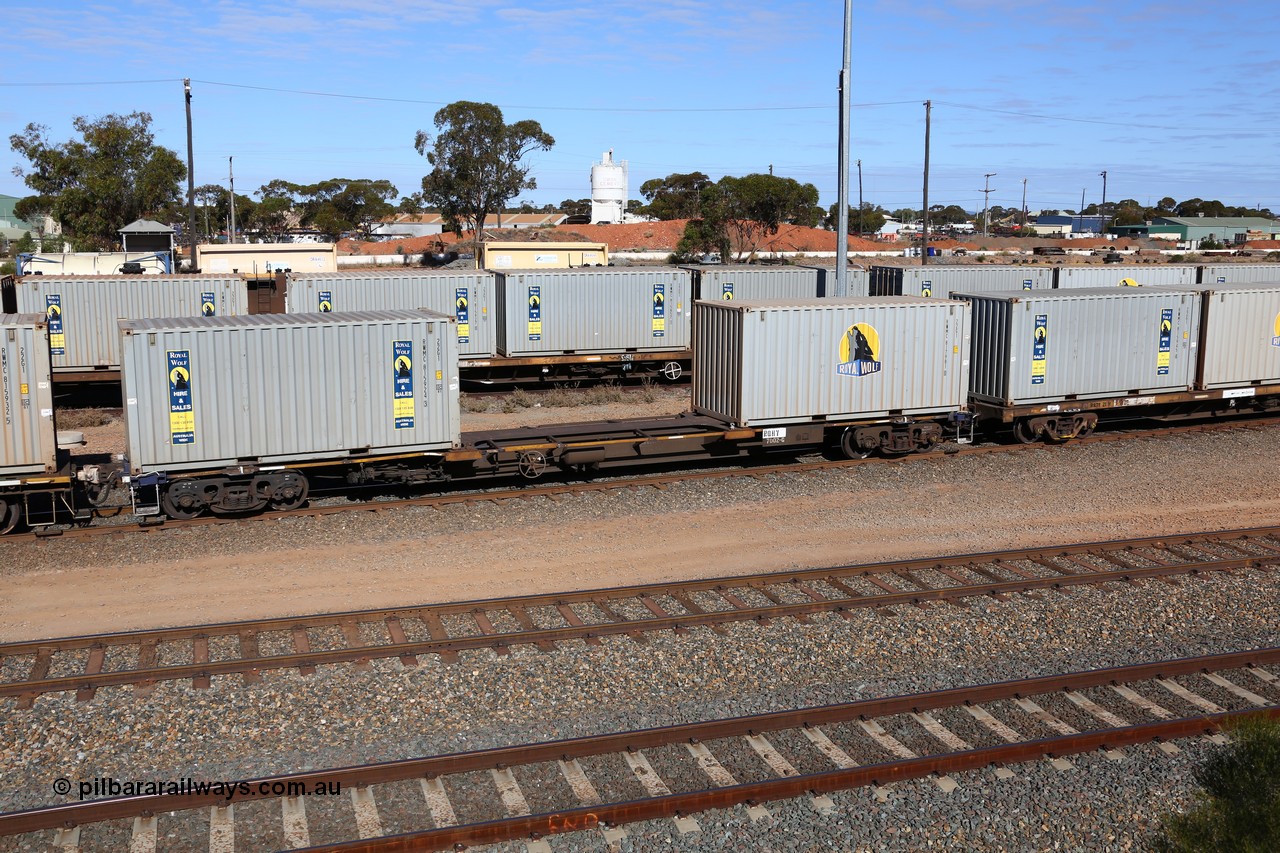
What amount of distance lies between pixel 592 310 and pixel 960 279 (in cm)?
1305

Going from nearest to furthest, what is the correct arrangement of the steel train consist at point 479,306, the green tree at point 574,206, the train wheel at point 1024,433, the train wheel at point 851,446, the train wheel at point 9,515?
the train wheel at point 9,515
the train wheel at point 851,446
the train wheel at point 1024,433
the steel train consist at point 479,306
the green tree at point 574,206

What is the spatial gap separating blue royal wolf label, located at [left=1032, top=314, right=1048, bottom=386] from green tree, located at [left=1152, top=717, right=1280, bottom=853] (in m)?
12.9

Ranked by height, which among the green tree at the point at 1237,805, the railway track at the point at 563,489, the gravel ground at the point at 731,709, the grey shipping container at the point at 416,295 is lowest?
the gravel ground at the point at 731,709

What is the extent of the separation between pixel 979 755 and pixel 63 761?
6.65 metres

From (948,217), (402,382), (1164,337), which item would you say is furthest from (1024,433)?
(948,217)

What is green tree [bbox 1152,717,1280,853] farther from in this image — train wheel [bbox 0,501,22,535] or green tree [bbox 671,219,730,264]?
green tree [bbox 671,219,730,264]

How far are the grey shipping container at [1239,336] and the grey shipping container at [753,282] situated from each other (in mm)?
10500

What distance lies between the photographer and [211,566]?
12914mm

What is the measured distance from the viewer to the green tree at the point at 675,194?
106m

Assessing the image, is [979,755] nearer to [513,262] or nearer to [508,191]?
[513,262]

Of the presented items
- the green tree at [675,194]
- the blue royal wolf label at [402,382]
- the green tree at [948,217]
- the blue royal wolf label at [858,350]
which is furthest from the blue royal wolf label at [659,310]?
the green tree at [948,217]

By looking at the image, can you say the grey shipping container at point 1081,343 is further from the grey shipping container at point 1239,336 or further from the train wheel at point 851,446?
the train wheel at point 851,446

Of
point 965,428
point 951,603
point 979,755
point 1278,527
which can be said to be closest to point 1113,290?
point 965,428

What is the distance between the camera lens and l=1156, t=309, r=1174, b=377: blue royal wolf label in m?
20.7
